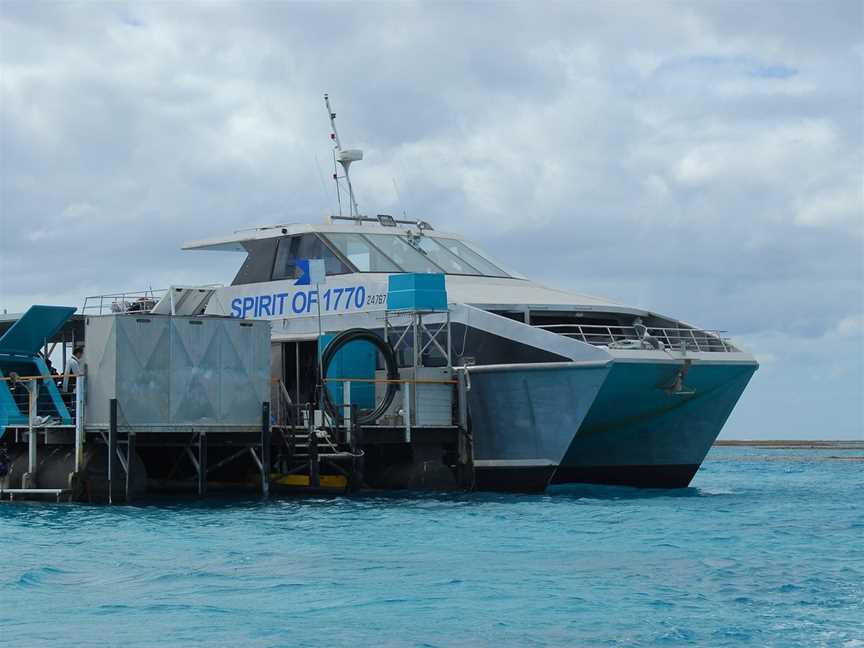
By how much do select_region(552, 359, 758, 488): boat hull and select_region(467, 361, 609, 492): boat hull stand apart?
1.95 ft

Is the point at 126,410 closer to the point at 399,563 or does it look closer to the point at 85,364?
the point at 85,364

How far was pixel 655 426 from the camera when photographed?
27.5 metres

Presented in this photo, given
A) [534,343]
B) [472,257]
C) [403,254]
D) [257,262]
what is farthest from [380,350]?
[472,257]

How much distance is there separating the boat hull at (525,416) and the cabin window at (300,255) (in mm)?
4083

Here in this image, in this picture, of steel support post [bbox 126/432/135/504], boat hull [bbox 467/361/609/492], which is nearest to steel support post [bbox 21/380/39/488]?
steel support post [bbox 126/432/135/504]

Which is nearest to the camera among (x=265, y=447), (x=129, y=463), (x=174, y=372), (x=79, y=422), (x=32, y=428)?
(x=129, y=463)

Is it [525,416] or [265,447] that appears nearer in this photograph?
[265,447]

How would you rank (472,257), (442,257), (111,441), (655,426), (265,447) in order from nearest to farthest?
1. (111,441)
2. (265,447)
3. (655,426)
4. (442,257)
5. (472,257)

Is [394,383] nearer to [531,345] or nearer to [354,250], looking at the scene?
[531,345]

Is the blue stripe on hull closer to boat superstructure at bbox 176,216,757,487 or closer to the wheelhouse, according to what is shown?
boat superstructure at bbox 176,216,757,487

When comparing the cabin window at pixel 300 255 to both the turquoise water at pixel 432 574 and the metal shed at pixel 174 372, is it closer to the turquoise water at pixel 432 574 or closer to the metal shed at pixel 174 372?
the metal shed at pixel 174 372

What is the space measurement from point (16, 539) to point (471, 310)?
31.3ft

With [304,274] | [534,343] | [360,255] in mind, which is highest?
[360,255]

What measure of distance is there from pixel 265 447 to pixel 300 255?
5.61 m
